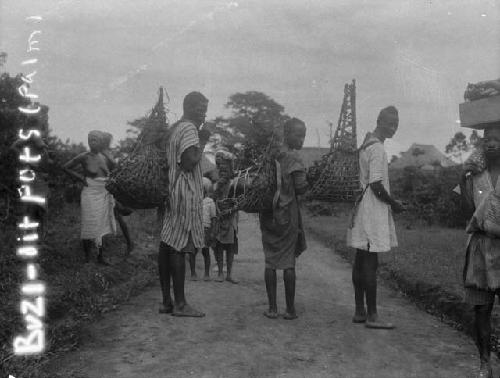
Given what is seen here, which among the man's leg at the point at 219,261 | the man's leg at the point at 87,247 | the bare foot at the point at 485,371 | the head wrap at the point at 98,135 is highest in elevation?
the head wrap at the point at 98,135

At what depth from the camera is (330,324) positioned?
5.12 metres

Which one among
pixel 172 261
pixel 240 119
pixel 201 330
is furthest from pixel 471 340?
pixel 240 119

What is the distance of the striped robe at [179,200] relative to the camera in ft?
17.2

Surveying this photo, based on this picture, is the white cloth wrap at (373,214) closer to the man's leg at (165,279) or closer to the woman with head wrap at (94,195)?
the man's leg at (165,279)

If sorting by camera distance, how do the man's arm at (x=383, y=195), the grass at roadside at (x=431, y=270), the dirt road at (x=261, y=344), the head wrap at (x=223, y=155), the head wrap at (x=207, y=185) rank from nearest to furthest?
the dirt road at (x=261, y=344) → the man's arm at (x=383, y=195) → the grass at roadside at (x=431, y=270) → the head wrap at (x=223, y=155) → the head wrap at (x=207, y=185)

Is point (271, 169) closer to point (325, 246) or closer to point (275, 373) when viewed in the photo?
point (275, 373)

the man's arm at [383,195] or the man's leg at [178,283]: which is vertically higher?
the man's arm at [383,195]

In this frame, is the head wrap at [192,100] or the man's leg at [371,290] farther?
the head wrap at [192,100]

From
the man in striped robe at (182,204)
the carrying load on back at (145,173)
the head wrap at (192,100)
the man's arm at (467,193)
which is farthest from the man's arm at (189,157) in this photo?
the man's arm at (467,193)

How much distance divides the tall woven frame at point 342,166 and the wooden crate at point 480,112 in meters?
1.04

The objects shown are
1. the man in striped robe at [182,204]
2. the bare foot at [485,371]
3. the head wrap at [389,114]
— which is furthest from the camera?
the man in striped robe at [182,204]

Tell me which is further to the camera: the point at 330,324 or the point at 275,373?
the point at 330,324

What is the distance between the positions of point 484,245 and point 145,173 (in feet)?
9.66

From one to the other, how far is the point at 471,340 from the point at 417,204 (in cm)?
1291
